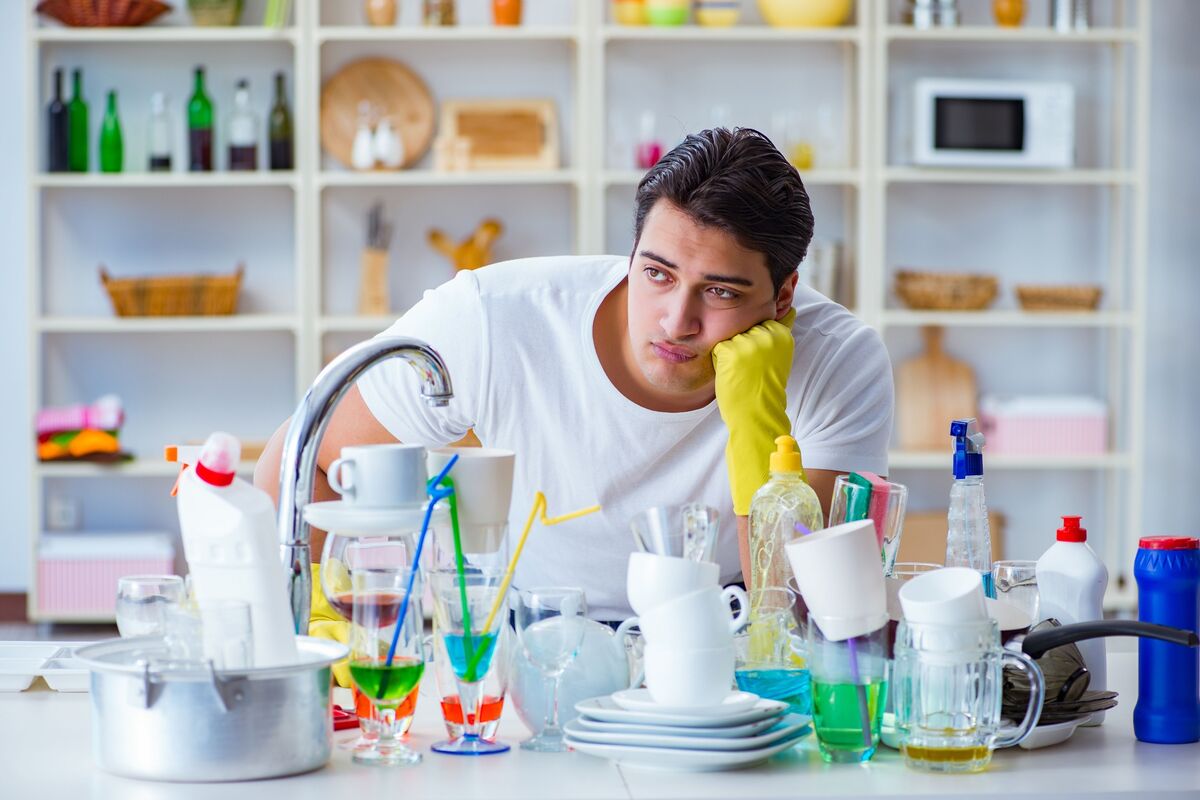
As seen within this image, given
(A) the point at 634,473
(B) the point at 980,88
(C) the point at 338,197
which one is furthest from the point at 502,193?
(A) the point at 634,473

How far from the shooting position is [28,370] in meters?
4.86

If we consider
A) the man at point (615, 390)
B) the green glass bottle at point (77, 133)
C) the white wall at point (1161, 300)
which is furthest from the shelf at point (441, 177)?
the man at point (615, 390)

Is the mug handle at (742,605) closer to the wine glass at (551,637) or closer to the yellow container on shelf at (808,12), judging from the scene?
the wine glass at (551,637)

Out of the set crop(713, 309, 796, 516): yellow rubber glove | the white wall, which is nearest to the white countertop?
crop(713, 309, 796, 516): yellow rubber glove

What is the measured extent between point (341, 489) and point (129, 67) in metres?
3.98

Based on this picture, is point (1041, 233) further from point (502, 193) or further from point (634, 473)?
point (634, 473)

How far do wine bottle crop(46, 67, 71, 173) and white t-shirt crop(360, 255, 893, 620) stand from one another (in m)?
3.01

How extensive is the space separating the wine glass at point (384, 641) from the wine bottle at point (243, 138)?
11.9ft

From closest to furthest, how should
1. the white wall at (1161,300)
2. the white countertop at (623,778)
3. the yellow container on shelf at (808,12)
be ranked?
1. the white countertop at (623,778)
2. the yellow container on shelf at (808,12)
3. the white wall at (1161,300)

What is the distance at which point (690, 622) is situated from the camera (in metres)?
1.29

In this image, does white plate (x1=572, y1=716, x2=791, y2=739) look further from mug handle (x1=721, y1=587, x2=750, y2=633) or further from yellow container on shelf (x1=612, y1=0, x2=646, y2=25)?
yellow container on shelf (x1=612, y1=0, x2=646, y2=25)

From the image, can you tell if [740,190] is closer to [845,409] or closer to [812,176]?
[845,409]

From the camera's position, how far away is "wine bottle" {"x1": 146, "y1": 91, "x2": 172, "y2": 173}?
474 centimetres

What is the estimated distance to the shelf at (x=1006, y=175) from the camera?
4.74 meters
